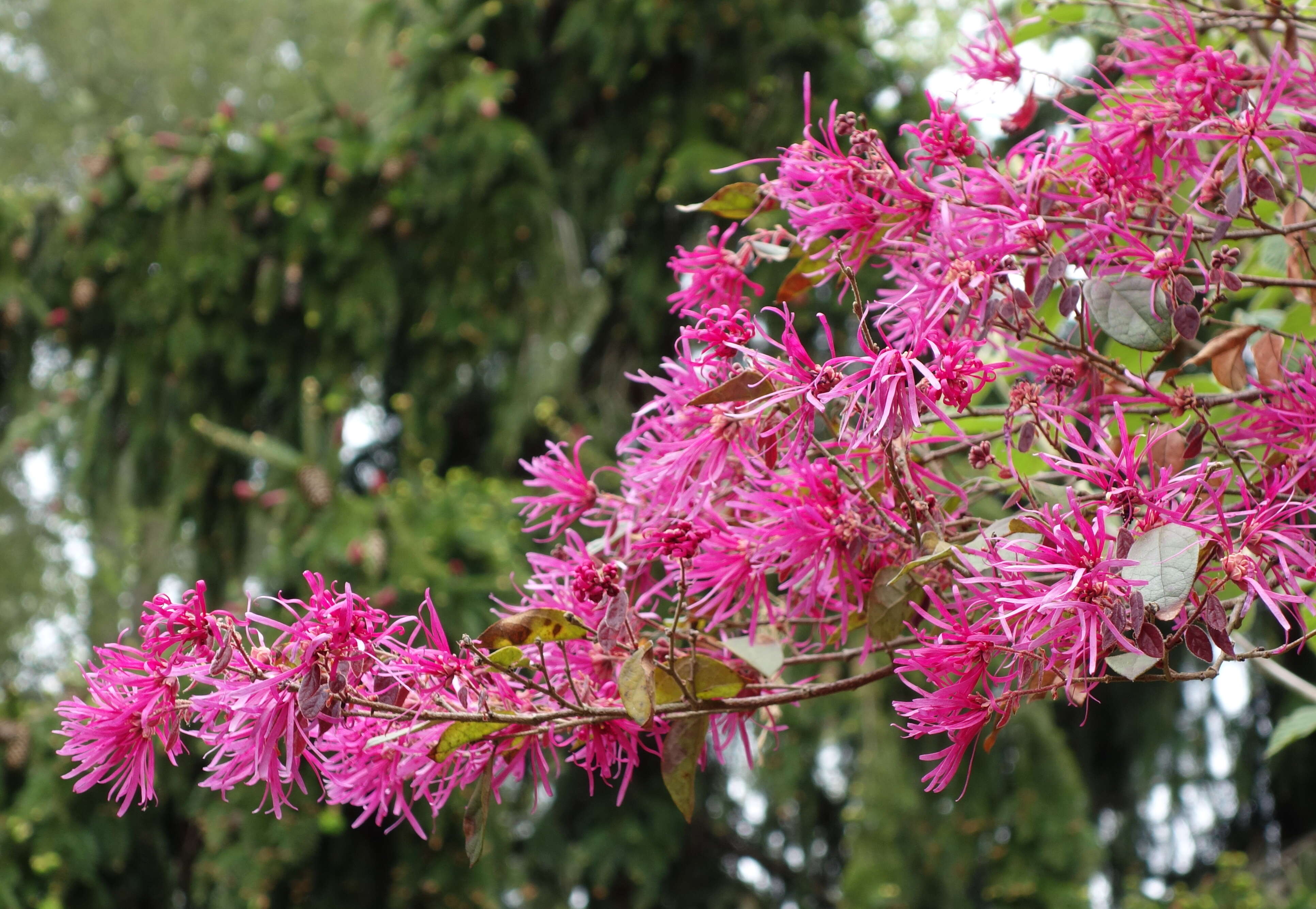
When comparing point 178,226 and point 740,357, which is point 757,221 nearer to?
point 740,357

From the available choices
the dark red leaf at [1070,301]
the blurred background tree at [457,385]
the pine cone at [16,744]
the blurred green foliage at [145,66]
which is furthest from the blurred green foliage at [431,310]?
the blurred green foliage at [145,66]

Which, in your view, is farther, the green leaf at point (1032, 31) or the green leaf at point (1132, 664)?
the green leaf at point (1032, 31)

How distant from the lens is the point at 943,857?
123 inches

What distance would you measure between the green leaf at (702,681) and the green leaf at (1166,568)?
27 centimetres

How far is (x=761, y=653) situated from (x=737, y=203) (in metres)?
0.36

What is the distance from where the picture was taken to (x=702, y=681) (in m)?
0.74

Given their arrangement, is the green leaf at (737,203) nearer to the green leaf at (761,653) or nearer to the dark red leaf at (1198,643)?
the green leaf at (761,653)

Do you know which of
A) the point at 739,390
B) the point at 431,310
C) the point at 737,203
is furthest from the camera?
the point at 431,310

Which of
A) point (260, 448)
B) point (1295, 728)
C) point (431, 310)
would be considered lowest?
point (431, 310)

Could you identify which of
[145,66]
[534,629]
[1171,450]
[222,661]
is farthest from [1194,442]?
[145,66]

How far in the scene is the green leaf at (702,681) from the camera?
73 centimetres

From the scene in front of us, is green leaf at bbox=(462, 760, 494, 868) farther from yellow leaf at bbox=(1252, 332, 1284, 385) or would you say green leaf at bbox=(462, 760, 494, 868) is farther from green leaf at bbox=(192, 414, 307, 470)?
green leaf at bbox=(192, 414, 307, 470)

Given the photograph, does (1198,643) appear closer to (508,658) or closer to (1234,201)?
(1234,201)

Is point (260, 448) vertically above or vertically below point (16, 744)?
above
